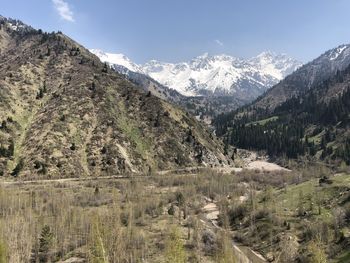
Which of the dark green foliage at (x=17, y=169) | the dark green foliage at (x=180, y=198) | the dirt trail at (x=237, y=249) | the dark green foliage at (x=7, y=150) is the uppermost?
the dark green foliage at (x=7, y=150)

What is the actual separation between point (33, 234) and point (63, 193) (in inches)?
1824

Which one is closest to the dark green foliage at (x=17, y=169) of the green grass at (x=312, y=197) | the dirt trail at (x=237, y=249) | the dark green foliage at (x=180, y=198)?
the dark green foliage at (x=180, y=198)

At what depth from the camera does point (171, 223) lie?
11106 cm

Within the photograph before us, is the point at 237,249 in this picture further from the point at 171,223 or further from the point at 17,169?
the point at 17,169

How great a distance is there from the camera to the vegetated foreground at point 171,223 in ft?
274

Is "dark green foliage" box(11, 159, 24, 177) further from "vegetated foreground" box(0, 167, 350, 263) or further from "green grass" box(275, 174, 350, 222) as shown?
"green grass" box(275, 174, 350, 222)

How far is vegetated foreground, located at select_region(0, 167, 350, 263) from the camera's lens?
83562mm

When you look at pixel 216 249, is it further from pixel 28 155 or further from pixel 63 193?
pixel 28 155

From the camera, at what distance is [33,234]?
306 ft

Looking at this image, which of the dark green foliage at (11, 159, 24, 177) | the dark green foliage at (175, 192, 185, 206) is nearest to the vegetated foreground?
the dark green foliage at (175, 192, 185, 206)

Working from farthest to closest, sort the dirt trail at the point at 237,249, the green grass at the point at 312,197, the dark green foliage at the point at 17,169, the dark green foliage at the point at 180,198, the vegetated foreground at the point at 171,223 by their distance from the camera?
the dark green foliage at the point at 17,169
the dark green foliage at the point at 180,198
the green grass at the point at 312,197
the dirt trail at the point at 237,249
the vegetated foreground at the point at 171,223

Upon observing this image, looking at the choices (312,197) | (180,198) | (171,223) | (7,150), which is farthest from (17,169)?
(312,197)

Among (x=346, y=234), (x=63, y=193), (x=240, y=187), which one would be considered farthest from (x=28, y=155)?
(x=346, y=234)

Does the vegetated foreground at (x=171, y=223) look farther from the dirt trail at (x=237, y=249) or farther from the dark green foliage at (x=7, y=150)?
the dark green foliage at (x=7, y=150)
